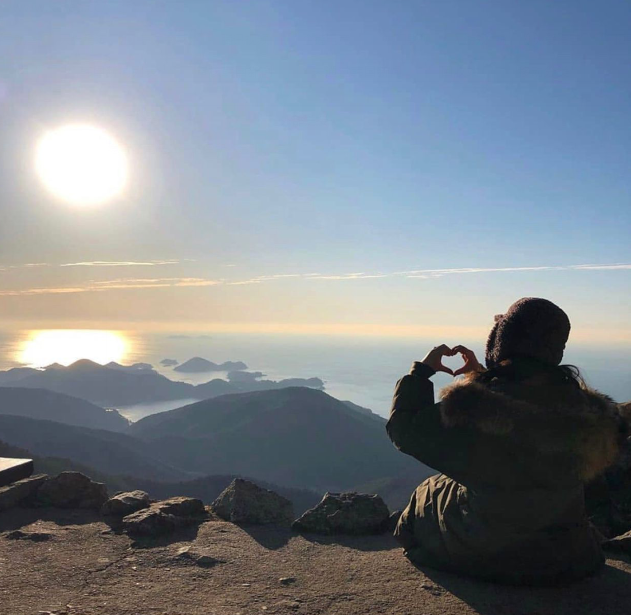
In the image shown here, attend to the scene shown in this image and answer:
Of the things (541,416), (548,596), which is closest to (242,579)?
(548,596)

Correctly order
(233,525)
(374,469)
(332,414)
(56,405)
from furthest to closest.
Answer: (56,405)
(332,414)
(374,469)
(233,525)

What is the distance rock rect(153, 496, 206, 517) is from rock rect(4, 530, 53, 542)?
1389 mm

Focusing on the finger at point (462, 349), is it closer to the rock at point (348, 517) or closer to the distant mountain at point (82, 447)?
the rock at point (348, 517)

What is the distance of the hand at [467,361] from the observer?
4344 millimetres

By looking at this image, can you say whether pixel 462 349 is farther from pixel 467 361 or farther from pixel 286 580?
pixel 286 580

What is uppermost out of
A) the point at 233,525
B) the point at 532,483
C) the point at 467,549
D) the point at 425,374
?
the point at 425,374

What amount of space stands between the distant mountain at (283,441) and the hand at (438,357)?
102267mm

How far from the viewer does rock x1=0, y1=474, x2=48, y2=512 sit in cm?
735

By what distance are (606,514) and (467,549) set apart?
2.94m

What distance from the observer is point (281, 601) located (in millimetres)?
4656

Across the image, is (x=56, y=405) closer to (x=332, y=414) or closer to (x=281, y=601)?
(x=332, y=414)

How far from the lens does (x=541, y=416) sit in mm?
3791

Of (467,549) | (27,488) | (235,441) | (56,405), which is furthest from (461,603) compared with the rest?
(56,405)

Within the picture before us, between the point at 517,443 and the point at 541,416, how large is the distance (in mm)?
260
